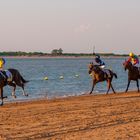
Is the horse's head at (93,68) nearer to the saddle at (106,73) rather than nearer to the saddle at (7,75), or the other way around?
the saddle at (106,73)

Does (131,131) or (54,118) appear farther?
(54,118)

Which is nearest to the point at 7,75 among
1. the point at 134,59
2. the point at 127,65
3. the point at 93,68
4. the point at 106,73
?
the point at 93,68

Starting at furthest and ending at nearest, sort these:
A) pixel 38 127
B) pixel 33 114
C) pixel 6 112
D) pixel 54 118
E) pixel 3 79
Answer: pixel 3 79
pixel 6 112
pixel 33 114
pixel 54 118
pixel 38 127

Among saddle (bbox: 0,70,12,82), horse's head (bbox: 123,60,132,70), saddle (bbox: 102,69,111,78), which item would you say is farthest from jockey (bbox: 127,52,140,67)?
saddle (bbox: 0,70,12,82)

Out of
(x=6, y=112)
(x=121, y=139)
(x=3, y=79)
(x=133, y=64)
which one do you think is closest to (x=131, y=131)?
(x=121, y=139)

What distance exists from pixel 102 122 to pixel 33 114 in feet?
11.3

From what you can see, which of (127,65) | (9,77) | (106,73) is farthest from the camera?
(106,73)

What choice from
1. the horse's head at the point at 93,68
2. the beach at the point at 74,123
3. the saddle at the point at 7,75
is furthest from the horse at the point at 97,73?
the beach at the point at 74,123

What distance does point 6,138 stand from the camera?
13328mm

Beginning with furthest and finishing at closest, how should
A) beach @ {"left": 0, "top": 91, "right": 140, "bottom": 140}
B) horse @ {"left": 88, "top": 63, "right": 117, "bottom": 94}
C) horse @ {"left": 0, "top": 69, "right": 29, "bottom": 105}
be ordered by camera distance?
horse @ {"left": 88, "top": 63, "right": 117, "bottom": 94}, horse @ {"left": 0, "top": 69, "right": 29, "bottom": 105}, beach @ {"left": 0, "top": 91, "right": 140, "bottom": 140}

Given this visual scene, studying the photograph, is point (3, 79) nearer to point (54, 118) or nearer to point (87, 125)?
point (54, 118)

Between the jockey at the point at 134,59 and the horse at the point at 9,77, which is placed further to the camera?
the jockey at the point at 134,59

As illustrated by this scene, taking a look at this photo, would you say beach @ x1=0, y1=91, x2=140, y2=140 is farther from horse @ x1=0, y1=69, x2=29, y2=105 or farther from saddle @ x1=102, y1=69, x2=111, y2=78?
saddle @ x1=102, y1=69, x2=111, y2=78

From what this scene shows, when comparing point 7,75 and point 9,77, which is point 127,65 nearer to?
point 9,77
